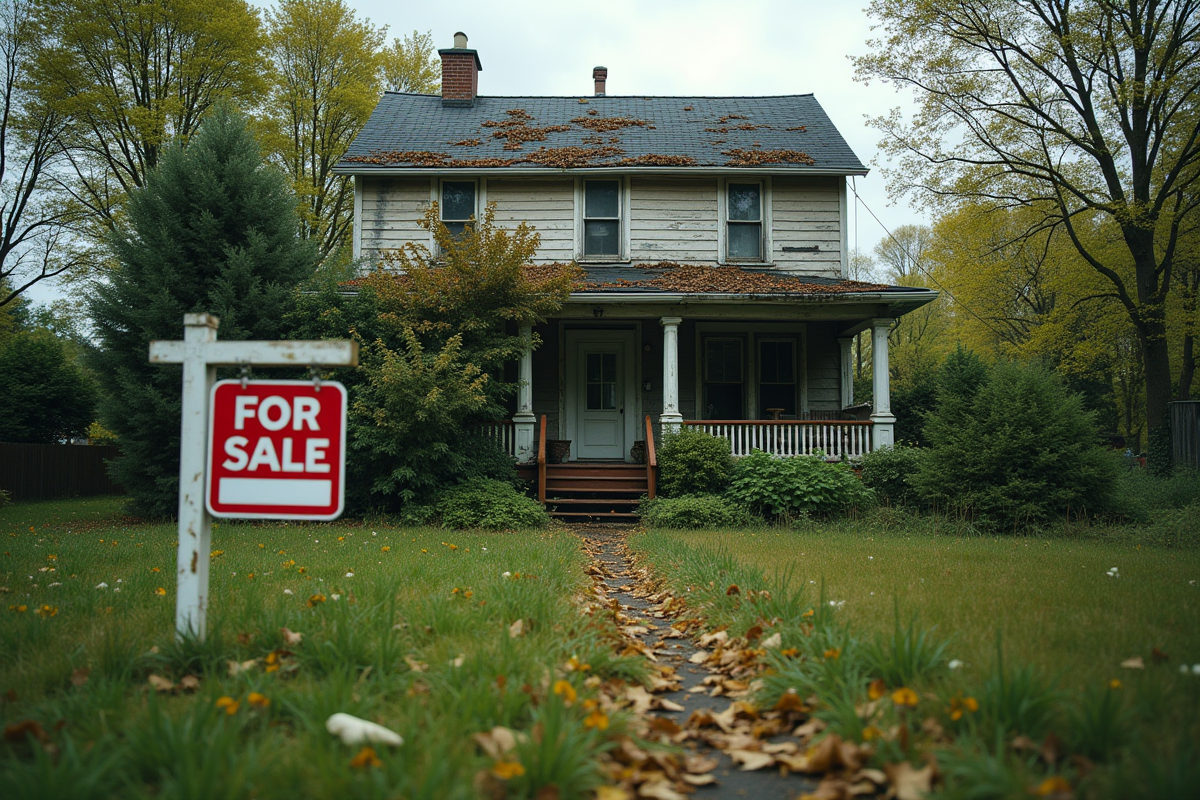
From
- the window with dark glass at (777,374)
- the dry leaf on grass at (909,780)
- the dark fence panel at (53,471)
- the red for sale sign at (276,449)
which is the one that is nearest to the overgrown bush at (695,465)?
the window with dark glass at (777,374)

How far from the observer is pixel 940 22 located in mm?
16234

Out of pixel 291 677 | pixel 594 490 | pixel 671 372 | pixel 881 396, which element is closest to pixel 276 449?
pixel 291 677

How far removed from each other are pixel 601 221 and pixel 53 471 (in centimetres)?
1412

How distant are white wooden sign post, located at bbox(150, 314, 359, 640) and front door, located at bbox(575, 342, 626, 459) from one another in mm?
11605

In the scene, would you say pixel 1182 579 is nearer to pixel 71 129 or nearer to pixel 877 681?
pixel 877 681

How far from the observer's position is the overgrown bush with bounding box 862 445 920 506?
37.7 feet

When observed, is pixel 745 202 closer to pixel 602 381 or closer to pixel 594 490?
pixel 602 381

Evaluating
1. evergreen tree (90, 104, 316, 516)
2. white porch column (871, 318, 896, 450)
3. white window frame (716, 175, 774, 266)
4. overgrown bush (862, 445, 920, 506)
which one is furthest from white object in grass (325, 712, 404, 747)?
white window frame (716, 175, 774, 266)

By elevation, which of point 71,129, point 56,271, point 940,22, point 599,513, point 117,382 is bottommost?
point 599,513

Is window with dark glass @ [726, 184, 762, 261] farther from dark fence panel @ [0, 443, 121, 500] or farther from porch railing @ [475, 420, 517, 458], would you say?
dark fence panel @ [0, 443, 121, 500]

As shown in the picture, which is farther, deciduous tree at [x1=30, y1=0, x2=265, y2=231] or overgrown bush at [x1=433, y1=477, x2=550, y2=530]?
deciduous tree at [x1=30, y1=0, x2=265, y2=231]

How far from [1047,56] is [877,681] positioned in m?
17.9

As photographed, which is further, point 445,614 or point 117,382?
point 117,382

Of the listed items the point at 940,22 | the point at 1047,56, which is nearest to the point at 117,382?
the point at 940,22
